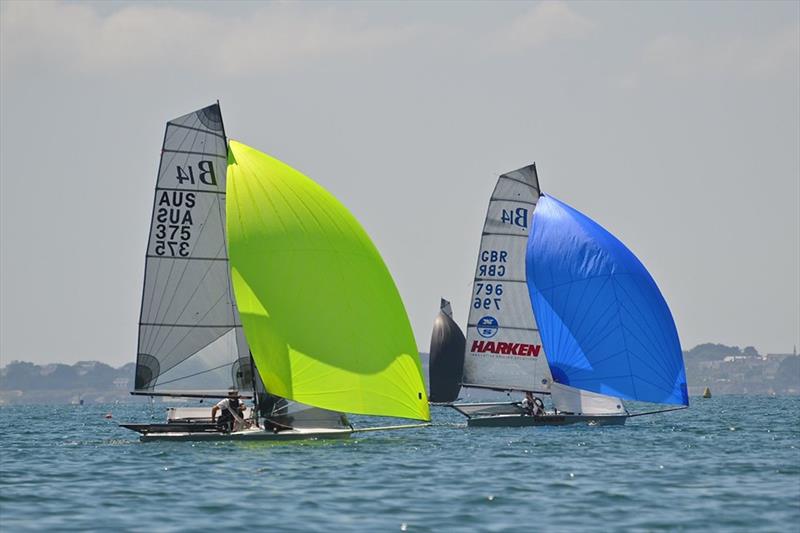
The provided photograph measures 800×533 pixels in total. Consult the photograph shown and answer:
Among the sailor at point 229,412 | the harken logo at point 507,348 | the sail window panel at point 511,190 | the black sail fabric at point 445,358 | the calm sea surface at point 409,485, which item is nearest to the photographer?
the calm sea surface at point 409,485

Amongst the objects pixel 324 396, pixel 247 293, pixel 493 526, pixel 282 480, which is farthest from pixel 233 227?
pixel 493 526

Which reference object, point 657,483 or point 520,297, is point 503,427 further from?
point 657,483

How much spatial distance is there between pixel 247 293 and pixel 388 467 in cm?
739

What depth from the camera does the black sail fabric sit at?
8281 cm

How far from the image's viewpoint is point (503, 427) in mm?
50625

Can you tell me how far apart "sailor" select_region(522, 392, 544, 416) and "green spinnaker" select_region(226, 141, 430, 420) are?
13.2 meters

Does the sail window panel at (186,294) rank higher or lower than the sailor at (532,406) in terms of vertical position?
higher

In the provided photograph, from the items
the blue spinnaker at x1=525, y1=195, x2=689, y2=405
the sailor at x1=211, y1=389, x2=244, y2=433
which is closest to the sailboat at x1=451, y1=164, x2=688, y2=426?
the blue spinnaker at x1=525, y1=195, x2=689, y2=405

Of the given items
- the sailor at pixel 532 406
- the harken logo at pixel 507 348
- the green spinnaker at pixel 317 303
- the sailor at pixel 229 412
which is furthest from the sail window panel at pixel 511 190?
the sailor at pixel 229 412

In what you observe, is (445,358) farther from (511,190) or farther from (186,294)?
(186,294)

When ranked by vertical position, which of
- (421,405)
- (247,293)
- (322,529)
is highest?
(247,293)

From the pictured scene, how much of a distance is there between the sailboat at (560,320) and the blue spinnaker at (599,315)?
0.11 ft

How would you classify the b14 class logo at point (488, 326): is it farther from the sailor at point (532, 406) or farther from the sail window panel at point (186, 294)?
the sail window panel at point (186, 294)

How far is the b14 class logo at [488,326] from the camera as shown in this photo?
51.5 m
